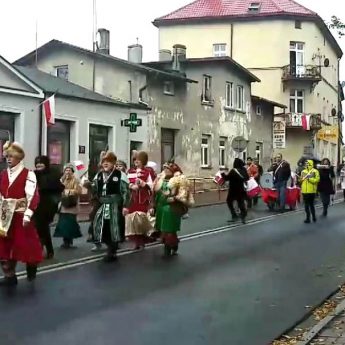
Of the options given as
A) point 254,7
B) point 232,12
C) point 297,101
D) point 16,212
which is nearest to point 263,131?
point 297,101

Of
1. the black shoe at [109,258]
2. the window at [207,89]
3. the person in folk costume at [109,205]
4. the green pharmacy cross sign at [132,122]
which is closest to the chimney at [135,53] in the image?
the window at [207,89]

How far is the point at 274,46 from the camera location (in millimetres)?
53562

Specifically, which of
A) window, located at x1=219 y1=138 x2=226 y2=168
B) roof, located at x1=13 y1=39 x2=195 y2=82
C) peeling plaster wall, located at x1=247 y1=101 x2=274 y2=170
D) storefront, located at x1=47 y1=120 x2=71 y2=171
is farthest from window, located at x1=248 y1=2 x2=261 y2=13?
storefront, located at x1=47 y1=120 x2=71 y2=171

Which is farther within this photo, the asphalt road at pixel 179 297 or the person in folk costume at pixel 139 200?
the person in folk costume at pixel 139 200

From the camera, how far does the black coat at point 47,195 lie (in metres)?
11.6

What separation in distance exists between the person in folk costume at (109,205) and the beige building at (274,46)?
1595 inches

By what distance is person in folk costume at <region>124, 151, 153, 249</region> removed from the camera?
42.0ft

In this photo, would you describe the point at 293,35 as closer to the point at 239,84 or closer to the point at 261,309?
the point at 239,84

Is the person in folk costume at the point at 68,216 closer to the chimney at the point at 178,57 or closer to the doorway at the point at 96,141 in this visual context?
the doorway at the point at 96,141

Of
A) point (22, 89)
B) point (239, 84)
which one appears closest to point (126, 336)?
point (22, 89)

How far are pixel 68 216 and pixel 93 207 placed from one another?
132 centimetres

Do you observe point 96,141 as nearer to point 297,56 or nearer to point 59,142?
point 59,142

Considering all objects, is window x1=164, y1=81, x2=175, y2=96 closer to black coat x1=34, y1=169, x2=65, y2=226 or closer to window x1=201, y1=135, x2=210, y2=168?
window x1=201, y1=135, x2=210, y2=168

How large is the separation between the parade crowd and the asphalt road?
15.1 inches
